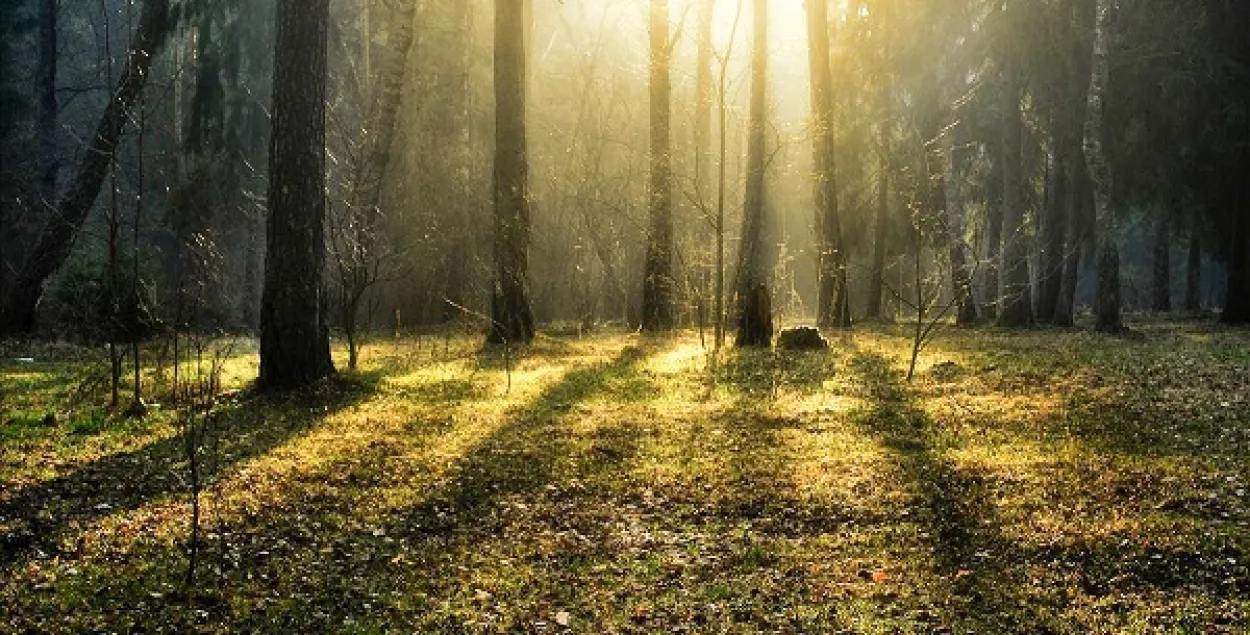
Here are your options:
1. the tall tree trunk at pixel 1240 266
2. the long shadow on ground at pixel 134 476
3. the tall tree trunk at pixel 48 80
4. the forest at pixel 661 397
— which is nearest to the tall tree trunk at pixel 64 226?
the forest at pixel 661 397

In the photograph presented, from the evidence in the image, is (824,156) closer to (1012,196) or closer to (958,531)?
(1012,196)

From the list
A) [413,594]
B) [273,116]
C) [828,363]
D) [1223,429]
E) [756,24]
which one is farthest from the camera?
[756,24]

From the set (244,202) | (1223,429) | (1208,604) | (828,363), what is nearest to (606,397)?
(828,363)

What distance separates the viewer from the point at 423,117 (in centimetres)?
2472

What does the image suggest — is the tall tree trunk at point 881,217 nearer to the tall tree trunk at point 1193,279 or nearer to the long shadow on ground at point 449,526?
the tall tree trunk at point 1193,279

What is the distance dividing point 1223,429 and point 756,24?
13.4 m

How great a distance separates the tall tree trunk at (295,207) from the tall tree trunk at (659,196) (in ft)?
27.5

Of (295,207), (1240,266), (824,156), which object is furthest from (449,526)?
(1240,266)

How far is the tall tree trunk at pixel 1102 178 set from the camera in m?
17.0

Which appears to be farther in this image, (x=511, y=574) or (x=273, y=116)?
(x=273, y=116)

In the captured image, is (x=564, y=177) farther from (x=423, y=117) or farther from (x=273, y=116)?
(x=273, y=116)

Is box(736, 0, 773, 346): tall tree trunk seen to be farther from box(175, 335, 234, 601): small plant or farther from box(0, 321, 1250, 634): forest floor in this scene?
box(175, 335, 234, 601): small plant

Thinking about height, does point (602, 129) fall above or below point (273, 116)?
above

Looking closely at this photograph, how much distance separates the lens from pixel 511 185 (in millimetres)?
14539
